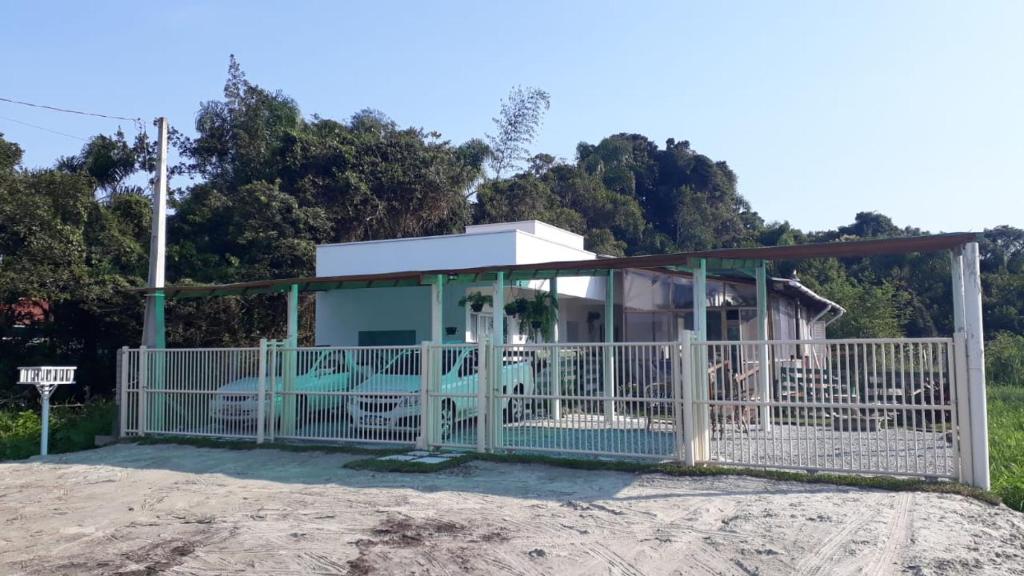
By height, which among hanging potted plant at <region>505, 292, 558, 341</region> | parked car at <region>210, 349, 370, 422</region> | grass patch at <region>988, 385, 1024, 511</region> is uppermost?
hanging potted plant at <region>505, 292, 558, 341</region>

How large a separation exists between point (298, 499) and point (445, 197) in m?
24.2

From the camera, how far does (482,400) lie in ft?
37.2

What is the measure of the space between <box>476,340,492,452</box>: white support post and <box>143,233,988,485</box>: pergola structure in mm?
1903

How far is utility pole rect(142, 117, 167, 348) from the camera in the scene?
16.0 m

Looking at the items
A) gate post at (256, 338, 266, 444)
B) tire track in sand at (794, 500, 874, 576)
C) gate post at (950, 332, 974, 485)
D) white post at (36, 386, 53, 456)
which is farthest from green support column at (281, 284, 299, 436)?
gate post at (950, 332, 974, 485)

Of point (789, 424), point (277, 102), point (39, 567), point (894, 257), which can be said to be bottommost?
point (39, 567)

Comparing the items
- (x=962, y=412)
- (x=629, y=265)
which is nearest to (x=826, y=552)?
(x=962, y=412)

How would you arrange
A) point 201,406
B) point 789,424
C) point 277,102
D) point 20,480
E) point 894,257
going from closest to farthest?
point 789,424 < point 20,480 < point 201,406 < point 277,102 < point 894,257

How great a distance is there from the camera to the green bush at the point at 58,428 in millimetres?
14109

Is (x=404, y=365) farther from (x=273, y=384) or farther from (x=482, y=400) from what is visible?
(x=273, y=384)

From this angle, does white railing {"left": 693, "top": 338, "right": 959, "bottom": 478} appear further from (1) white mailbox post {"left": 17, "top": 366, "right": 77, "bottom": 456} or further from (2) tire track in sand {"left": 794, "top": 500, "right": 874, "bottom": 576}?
(1) white mailbox post {"left": 17, "top": 366, "right": 77, "bottom": 456}

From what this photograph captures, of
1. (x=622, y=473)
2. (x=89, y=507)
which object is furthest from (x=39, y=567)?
(x=622, y=473)

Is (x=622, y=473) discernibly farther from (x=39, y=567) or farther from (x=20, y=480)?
(x=20, y=480)

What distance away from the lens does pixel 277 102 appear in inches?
1407
